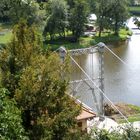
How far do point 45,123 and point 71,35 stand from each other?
3758cm

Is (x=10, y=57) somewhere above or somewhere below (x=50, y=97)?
above

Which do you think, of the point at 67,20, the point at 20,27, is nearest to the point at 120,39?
the point at 67,20

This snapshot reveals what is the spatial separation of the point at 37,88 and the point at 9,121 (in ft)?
6.12

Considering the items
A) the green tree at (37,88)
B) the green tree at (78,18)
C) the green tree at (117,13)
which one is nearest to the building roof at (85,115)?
the green tree at (37,88)

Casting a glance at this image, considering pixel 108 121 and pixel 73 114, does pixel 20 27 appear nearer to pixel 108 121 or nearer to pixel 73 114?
pixel 73 114

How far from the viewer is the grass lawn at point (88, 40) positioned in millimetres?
45597

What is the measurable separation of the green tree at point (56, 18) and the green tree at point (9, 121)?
3518 centimetres

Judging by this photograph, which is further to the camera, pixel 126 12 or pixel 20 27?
pixel 126 12

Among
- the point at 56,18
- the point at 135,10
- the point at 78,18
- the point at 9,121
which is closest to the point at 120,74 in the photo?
the point at 56,18

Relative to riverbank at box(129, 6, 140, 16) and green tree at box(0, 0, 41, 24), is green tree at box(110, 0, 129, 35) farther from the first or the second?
riverbank at box(129, 6, 140, 16)

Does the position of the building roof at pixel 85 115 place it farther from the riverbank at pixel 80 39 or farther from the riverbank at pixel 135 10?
the riverbank at pixel 135 10

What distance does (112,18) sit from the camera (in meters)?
50.5

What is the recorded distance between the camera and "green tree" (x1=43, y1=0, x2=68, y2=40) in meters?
46.2

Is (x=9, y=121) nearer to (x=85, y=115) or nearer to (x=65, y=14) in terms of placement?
(x=85, y=115)
